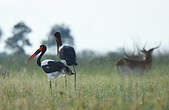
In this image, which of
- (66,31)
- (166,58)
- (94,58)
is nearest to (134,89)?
(166,58)

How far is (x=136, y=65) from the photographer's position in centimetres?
1338

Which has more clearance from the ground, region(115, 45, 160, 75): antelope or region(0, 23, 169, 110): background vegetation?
region(115, 45, 160, 75): antelope

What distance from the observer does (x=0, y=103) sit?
7.42m

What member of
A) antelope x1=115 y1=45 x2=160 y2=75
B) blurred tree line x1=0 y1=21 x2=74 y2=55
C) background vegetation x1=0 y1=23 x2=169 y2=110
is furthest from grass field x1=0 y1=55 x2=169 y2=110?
blurred tree line x1=0 y1=21 x2=74 y2=55

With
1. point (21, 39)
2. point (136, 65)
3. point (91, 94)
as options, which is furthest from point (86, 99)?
point (21, 39)

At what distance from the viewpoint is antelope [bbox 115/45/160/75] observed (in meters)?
13.3

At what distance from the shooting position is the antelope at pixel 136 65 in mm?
13336

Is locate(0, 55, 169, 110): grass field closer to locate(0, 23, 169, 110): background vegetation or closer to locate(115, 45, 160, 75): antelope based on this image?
locate(0, 23, 169, 110): background vegetation

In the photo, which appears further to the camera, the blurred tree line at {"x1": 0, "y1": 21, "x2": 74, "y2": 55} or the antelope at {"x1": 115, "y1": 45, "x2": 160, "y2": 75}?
the blurred tree line at {"x1": 0, "y1": 21, "x2": 74, "y2": 55}

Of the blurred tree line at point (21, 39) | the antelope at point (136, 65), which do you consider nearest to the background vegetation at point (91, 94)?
the antelope at point (136, 65)

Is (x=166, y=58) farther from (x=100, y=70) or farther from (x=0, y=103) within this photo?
(x=0, y=103)

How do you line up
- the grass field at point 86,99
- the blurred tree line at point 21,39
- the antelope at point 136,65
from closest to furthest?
the grass field at point 86,99
the antelope at point 136,65
the blurred tree line at point 21,39

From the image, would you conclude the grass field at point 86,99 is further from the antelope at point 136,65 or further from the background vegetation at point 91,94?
the antelope at point 136,65

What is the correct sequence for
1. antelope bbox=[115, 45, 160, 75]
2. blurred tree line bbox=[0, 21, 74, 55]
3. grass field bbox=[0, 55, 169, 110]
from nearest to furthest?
grass field bbox=[0, 55, 169, 110], antelope bbox=[115, 45, 160, 75], blurred tree line bbox=[0, 21, 74, 55]
